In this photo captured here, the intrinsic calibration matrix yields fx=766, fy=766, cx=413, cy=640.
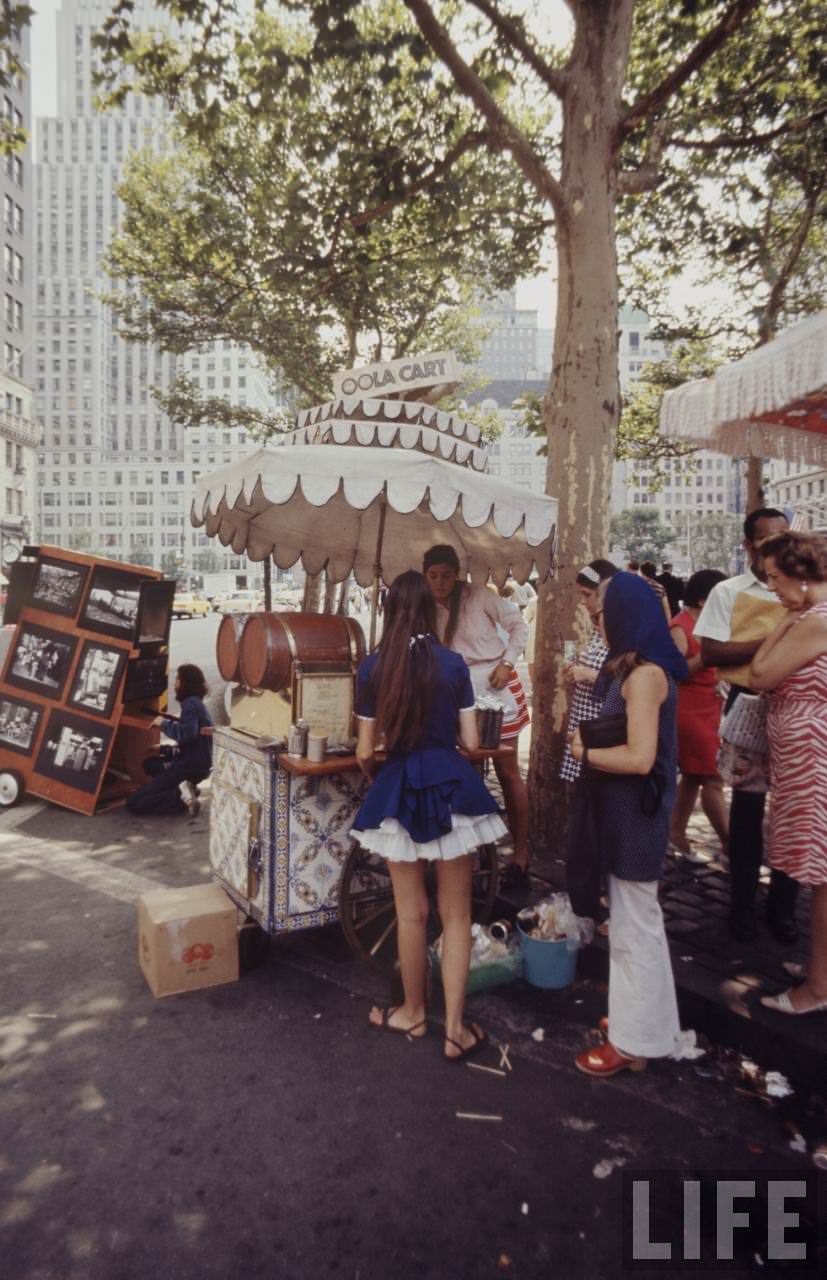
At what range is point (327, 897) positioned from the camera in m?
4.11

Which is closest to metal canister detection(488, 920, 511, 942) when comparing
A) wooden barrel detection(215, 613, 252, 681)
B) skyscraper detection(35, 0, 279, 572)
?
wooden barrel detection(215, 613, 252, 681)

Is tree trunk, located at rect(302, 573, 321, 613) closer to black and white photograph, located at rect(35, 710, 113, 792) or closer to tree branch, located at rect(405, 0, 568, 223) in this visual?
black and white photograph, located at rect(35, 710, 113, 792)

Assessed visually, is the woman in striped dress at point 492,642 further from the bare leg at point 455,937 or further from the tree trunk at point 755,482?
the tree trunk at point 755,482

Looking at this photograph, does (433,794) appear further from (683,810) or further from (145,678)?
(145,678)

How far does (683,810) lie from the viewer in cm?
580

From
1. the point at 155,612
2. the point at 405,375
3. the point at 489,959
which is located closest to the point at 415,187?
the point at 405,375

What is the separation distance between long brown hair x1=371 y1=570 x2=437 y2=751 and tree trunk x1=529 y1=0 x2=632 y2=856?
2.59 meters

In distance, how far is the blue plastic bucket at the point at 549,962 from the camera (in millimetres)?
3975

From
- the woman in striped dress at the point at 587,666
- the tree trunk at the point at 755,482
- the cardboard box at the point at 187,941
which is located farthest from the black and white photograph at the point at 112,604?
the tree trunk at the point at 755,482

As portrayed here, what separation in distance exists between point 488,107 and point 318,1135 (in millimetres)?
6892

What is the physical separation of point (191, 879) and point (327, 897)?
1856 millimetres

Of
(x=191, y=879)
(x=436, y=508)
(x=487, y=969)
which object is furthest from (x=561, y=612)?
(x=191, y=879)

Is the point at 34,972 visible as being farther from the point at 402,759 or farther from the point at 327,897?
the point at 402,759

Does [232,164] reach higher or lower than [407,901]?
higher
